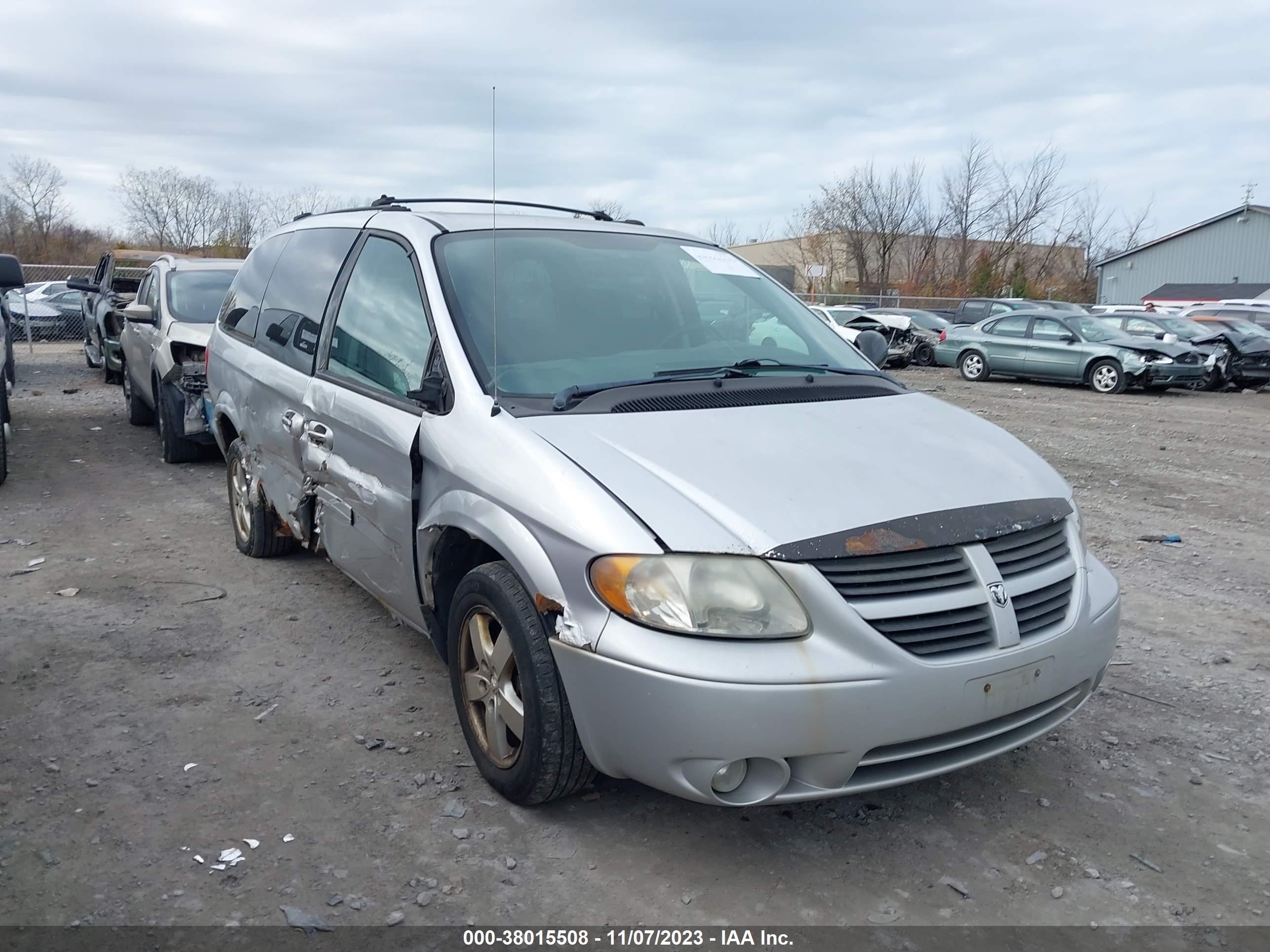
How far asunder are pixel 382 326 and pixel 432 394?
2.29 ft

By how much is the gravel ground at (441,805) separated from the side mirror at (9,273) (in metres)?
3.04

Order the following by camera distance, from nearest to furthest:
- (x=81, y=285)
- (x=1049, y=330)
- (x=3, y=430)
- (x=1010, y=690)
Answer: (x=1010, y=690), (x=3, y=430), (x=81, y=285), (x=1049, y=330)

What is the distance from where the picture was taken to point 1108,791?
3.40m

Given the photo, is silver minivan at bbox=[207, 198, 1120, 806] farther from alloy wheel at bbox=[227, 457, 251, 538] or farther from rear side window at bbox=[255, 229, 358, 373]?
alloy wheel at bbox=[227, 457, 251, 538]

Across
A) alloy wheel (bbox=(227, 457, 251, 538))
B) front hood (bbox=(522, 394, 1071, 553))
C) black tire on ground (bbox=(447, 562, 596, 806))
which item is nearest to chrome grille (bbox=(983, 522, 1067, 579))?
front hood (bbox=(522, 394, 1071, 553))

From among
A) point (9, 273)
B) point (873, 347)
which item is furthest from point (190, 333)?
point (873, 347)

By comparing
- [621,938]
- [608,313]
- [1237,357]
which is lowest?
[621,938]

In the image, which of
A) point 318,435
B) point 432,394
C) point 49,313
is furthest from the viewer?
point 49,313

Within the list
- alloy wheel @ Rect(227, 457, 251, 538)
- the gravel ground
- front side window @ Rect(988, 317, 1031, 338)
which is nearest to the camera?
the gravel ground

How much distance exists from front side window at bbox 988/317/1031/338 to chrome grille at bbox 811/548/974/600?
18.4 m

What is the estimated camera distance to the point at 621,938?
261 centimetres

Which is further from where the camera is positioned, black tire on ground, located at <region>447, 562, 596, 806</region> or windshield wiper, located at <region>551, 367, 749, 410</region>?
windshield wiper, located at <region>551, 367, 749, 410</region>

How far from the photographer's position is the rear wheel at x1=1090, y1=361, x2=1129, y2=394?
18266mm

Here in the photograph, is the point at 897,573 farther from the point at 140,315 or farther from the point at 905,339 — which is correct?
the point at 905,339
